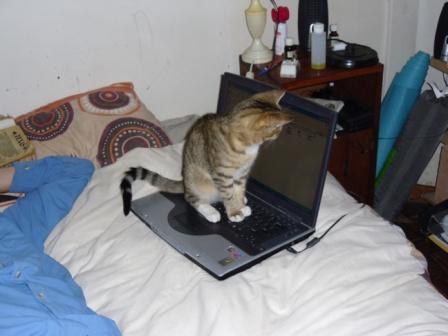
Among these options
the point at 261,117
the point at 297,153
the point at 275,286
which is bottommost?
the point at 275,286

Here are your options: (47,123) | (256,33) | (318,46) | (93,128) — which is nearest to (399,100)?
(318,46)

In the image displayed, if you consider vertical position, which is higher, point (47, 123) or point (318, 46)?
point (318, 46)

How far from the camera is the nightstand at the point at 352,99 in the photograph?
5.80 feet

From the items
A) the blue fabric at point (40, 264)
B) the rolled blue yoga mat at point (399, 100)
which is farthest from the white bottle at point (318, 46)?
the blue fabric at point (40, 264)

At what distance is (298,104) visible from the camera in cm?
114

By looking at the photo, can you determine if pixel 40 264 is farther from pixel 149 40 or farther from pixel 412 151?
pixel 412 151

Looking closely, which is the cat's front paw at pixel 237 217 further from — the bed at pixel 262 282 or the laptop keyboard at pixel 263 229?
the bed at pixel 262 282

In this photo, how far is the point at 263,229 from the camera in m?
1.18

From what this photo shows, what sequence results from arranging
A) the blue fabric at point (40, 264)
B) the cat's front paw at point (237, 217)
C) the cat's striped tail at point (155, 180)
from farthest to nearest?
the cat's striped tail at point (155, 180) < the cat's front paw at point (237, 217) < the blue fabric at point (40, 264)

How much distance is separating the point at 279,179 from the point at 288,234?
0.57ft

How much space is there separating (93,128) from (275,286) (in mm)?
980

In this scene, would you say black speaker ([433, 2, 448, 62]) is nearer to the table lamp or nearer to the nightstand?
the nightstand

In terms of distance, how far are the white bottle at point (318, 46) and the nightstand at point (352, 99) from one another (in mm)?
30

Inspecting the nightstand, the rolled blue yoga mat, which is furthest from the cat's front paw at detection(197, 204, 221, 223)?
the rolled blue yoga mat
